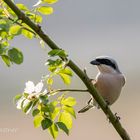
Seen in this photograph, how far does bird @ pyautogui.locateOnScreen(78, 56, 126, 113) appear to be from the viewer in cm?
317

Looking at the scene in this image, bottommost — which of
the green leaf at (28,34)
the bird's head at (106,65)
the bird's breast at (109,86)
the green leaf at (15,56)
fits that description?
the green leaf at (15,56)

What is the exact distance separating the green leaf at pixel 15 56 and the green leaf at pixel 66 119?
23 cm

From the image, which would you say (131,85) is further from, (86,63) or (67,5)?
(67,5)

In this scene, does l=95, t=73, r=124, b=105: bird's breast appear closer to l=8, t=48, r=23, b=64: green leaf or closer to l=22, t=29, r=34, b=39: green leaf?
l=22, t=29, r=34, b=39: green leaf

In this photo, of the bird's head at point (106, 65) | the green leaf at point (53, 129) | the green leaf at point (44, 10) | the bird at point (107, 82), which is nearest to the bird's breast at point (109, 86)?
the bird at point (107, 82)

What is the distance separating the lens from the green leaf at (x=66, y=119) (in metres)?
1.72

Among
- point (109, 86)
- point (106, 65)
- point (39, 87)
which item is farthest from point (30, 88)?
point (106, 65)

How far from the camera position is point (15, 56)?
5.28ft

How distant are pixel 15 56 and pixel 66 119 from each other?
9.8 inches

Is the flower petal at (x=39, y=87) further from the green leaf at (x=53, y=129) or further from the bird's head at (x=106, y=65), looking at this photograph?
the bird's head at (x=106, y=65)

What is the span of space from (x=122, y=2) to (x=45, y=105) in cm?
1840

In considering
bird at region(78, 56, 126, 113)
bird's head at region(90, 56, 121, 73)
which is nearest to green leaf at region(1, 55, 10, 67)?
bird at region(78, 56, 126, 113)

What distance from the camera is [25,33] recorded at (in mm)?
1756

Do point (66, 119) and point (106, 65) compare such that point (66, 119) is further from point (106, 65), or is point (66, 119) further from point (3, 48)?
point (106, 65)
